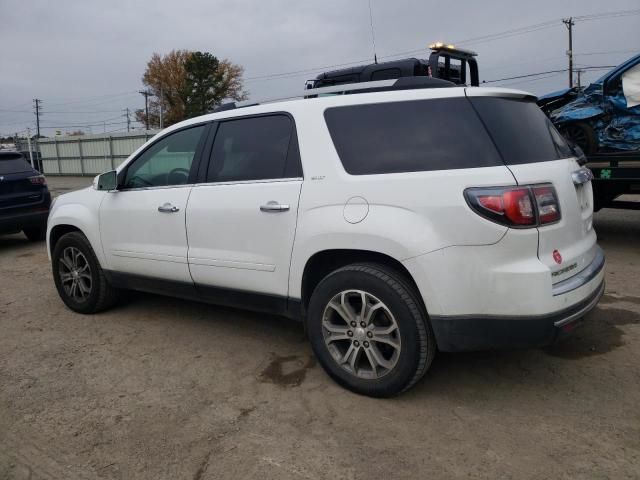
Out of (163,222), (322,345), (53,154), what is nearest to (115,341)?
(163,222)

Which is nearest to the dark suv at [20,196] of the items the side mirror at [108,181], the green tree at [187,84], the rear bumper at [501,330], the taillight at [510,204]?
the side mirror at [108,181]

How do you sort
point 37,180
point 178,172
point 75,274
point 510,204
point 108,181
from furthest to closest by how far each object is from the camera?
point 37,180 < point 75,274 < point 108,181 < point 178,172 < point 510,204

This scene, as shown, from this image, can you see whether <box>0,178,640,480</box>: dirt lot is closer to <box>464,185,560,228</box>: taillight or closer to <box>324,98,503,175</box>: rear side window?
<box>464,185,560,228</box>: taillight

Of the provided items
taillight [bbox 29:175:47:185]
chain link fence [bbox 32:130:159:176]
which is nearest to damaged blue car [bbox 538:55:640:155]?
taillight [bbox 29:175:47:185]

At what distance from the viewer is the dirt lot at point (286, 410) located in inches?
97.8

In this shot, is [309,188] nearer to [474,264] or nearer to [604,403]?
[474,264]

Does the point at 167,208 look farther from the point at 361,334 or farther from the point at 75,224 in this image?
the point at 361,334

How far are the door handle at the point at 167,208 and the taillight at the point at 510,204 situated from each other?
2.23 metres

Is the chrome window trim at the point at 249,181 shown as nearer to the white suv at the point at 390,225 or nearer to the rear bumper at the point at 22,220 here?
the white suv at the point at 390,225

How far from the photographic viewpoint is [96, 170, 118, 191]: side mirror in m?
4.36

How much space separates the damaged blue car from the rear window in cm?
832

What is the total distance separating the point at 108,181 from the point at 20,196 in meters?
4.86

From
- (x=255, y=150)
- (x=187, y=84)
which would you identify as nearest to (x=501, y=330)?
(x=255, y=150)

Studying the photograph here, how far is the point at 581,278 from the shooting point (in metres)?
2.86
